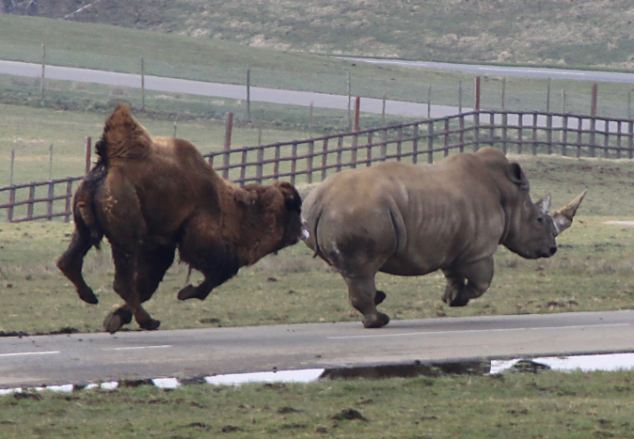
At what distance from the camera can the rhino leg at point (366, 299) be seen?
15656mm

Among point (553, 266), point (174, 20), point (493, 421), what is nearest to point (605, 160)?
point (553, 266)

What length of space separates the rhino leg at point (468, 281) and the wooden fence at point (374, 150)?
13431 millimetres

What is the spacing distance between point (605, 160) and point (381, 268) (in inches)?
986

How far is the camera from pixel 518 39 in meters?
74.7

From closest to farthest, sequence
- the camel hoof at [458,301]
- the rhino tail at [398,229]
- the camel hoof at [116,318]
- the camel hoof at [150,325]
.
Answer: the camel hoof at [116,318] < the camel hoof at [150,325] < the rhino tail at [398,229] < the camel hoof at [458,301]

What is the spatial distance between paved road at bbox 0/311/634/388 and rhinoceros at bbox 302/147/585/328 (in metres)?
0.51

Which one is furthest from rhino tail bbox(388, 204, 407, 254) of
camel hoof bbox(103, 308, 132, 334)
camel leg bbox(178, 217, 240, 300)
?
camel hoof bbox(103, 308, 132, 334)

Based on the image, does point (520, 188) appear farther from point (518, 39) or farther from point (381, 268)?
point (518, 39)

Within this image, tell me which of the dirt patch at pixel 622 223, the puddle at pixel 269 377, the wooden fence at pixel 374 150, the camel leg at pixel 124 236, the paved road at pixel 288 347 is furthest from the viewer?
the wooden fence at pixel 374 150

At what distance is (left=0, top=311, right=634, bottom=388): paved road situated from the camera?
505 inches

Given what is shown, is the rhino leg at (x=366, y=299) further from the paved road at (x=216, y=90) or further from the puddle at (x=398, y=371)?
the paved road at (x=216, y=90)

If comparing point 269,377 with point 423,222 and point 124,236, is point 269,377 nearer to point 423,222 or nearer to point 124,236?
point 124,236

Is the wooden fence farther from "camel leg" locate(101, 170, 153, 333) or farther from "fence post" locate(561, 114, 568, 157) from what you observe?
"camel leg" locate(101, 170, 153, 333)

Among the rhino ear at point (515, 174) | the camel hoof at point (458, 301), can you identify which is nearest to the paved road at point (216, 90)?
the rhino ear at point (515, 174)
